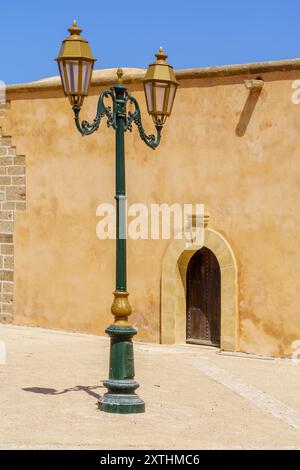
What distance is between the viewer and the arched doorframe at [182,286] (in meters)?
15.2

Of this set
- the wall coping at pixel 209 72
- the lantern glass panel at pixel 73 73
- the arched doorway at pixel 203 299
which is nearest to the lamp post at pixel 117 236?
the lantern glass panel at pixel 73 73

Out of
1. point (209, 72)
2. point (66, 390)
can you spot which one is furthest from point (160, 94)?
point (209, 72)

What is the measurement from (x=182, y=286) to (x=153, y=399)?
5375 mm

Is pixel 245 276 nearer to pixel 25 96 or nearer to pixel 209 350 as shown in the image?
pixel 209 350

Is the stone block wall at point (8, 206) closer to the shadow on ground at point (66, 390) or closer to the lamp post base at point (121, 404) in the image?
the shadow on ground at point (66, 390)

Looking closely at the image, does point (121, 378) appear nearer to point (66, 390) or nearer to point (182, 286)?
point (66, 390)

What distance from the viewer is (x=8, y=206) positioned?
57.8 ft

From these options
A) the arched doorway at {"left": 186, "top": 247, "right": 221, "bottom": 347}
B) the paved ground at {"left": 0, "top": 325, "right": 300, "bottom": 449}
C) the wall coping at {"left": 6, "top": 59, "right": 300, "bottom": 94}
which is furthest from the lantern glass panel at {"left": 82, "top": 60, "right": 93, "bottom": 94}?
the arched doorway at {"left": 186, "top": 247, "right": 221, "bottom": 347}

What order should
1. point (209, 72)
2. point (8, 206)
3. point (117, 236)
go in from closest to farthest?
1. point (117, 236)
2. point (209, 72)
3. point (8, 206)

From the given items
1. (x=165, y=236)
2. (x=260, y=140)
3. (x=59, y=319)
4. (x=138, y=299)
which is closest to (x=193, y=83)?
(x=260, y=140)

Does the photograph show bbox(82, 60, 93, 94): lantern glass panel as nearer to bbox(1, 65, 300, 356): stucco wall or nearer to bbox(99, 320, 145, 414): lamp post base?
bbox(99, 320, 145, 414): lamp post base

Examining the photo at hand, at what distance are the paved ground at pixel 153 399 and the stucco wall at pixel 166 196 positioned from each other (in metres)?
0.83

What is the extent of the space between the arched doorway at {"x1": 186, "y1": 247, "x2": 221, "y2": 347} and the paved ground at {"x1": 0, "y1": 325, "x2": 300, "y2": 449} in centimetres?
31
